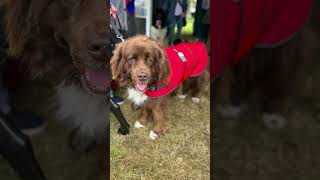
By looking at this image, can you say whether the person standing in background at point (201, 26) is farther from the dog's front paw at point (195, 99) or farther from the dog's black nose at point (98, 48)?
the dog's black nose at point (98, 48)

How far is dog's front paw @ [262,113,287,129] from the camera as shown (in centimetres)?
157

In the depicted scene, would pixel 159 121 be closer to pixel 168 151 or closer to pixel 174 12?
pixel 168 151

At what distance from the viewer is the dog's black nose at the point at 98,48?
1258 mm

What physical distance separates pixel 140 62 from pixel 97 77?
151 cm

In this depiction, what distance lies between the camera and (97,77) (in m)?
1.34

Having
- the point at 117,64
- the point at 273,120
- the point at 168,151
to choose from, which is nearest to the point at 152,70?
the point at 117,64

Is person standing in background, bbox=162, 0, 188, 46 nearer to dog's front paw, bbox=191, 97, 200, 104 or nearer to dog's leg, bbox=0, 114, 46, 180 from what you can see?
dog's front paw, bbox=191, 97, 200, 104

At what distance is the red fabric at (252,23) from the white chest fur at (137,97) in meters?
1.73

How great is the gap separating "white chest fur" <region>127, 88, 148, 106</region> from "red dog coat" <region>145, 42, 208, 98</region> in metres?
0.08

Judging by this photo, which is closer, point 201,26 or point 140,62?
point 140,62

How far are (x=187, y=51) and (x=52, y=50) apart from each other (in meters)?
2.22

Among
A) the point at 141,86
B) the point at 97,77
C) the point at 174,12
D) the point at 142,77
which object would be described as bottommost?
the point at 141,86

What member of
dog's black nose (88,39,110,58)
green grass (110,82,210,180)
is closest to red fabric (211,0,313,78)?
dog's black nose (88,39,110,58)

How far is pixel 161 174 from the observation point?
2.35 metres
